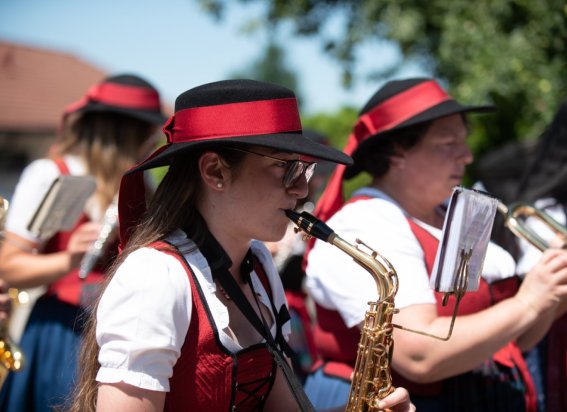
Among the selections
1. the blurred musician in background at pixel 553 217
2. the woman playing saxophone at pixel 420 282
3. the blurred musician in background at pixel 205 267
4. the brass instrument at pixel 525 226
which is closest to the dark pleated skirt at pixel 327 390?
the woman playing saxophone at pixel 420 282

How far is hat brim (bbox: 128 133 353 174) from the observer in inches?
73.0

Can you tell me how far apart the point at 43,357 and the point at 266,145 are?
6.83ft

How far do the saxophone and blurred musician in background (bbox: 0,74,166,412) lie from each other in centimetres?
148

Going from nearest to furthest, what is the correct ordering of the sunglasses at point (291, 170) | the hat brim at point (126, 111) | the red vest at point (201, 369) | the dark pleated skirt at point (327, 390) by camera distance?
the red vest at point (201, 369) < the sunglasses at point (291, 170) < the dark pleated skirt at point (327, 390) < the hat brim at point (126, 111)

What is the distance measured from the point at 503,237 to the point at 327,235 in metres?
1.70

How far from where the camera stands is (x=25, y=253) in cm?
326

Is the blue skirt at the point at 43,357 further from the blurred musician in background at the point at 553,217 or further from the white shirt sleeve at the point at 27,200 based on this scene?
the blurred musician in background at the point at 553,217

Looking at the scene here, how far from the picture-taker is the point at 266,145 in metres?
1.85

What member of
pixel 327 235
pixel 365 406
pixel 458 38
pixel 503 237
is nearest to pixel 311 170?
pixel 327 235

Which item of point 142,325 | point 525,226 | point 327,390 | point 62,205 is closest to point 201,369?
point 142,325

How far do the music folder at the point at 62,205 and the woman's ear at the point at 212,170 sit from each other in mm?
1240

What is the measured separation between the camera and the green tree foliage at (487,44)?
6.11m

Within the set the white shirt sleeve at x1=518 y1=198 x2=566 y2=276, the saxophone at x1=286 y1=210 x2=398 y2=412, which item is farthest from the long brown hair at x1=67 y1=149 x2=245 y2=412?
the white shirt sleeve at x1=518 y1=198 x2=566 y2=276

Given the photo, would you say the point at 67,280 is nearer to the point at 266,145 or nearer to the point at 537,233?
the point at 266,145
